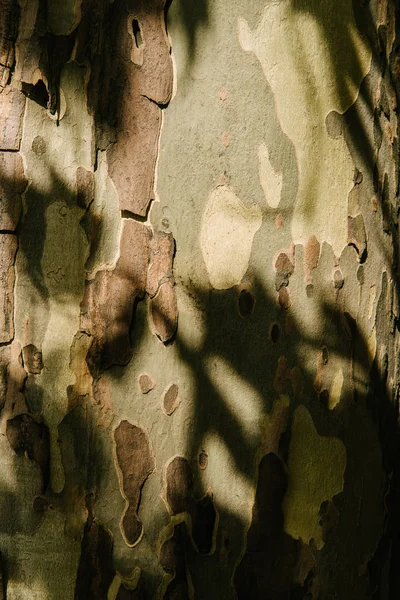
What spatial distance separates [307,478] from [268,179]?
54 cm

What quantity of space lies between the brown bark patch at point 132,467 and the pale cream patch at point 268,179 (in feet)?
1.49

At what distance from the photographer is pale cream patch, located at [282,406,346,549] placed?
4.07ft

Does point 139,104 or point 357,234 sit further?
point 357,234

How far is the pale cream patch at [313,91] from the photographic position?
1212 millimetres

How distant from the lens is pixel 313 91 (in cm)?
124

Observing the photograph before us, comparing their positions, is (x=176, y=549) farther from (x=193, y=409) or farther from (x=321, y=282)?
(x=321, y=282)

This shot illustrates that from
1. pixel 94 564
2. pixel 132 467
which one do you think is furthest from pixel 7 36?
pixel 94 564

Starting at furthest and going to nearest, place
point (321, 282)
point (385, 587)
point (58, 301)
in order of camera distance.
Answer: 1. point (385, 587)
2. point (321, 282)
3. point (58, 301)

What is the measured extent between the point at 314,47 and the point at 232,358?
1.87ft

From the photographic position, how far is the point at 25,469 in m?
1.17

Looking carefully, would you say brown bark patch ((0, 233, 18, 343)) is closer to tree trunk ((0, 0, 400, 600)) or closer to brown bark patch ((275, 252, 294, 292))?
tree trunk ((0, 0, 400, 600))

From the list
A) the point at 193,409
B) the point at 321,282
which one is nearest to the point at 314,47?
the point at 321,282

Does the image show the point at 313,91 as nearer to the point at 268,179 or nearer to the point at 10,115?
the point at 268,179

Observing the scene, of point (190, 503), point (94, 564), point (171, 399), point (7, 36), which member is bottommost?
point (94, 564)
